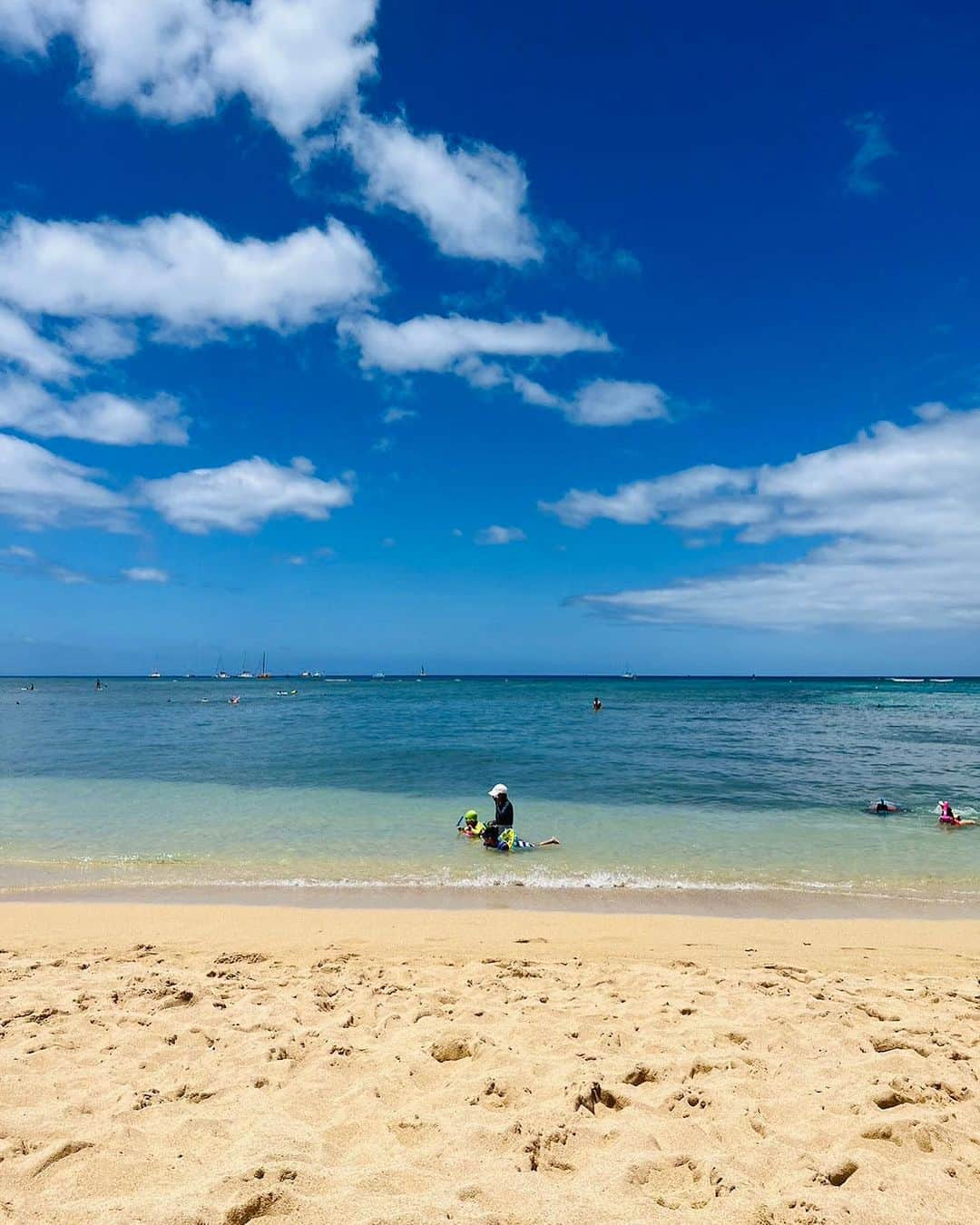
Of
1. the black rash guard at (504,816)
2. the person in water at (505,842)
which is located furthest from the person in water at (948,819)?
the black rash guard at (504,816)

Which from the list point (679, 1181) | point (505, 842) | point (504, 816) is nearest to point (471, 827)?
point (504, 816)

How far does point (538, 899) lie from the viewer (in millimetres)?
11484

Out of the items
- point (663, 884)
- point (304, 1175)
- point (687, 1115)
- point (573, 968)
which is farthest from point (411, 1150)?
point (663, 884)

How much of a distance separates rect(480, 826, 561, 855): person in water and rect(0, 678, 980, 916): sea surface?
12.8 inches

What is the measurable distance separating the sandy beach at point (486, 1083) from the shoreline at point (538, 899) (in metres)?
2.12

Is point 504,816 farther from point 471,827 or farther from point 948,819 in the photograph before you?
point 948,819

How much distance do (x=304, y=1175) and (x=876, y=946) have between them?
793 cm

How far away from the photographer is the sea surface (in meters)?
12.7

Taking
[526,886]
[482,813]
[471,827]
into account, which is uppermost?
[471,827]

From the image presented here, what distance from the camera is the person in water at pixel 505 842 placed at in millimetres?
14523

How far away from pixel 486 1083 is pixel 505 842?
9517 mm

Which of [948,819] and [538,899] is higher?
[948,819]

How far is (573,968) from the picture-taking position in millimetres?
7957

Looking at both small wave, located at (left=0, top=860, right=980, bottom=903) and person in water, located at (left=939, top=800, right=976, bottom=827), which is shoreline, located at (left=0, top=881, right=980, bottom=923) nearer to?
small wave, located at (left=0, top=860, right=980, bottom=903)
